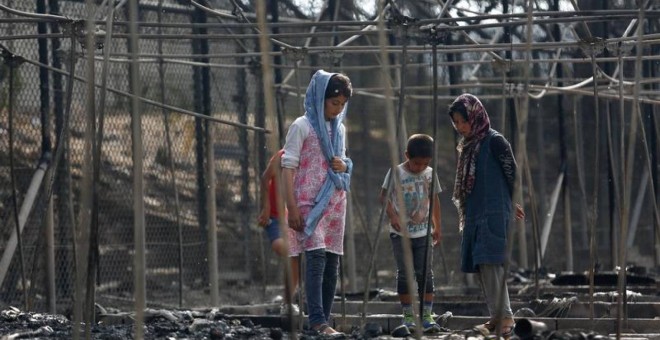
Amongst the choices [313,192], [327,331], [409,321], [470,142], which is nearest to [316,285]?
[327,331]

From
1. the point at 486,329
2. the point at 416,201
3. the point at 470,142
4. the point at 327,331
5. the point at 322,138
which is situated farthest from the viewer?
the point at 416,201

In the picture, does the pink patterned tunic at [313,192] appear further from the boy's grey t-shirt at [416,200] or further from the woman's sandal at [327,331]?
the boy's grey t-shirt at [416,200]

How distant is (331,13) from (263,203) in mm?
5818

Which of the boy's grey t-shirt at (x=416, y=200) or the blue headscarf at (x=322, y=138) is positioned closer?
the blue headscarf at (x=322, y=138)

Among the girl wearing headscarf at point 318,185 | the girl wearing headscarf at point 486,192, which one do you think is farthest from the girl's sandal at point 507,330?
the girl wearing headscarf at point 318,185

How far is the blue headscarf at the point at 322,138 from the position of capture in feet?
26.7

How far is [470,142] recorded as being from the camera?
805cm

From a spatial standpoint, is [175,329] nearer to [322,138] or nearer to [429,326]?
[322,138]

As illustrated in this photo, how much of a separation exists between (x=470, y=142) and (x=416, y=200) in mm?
894

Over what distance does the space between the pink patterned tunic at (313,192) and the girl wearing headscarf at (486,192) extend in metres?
0.71

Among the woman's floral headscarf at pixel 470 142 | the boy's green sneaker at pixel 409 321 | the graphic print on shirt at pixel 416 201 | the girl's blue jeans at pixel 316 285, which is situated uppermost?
the woman's floral headscarf at pixel 470 142

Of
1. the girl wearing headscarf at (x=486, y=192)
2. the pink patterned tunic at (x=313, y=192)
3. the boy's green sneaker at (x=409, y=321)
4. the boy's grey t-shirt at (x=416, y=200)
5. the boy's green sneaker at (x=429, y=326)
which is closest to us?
the girl wearing headscarf at (x=486, y=192)

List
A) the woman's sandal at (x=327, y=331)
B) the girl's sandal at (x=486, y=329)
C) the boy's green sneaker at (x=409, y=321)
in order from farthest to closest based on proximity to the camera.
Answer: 1. the boy's green sneaker at (x=409, y=321)
2. the woman's sandal at (x=327, y=331)
3. the girl's sandal at (x=486, y=329)

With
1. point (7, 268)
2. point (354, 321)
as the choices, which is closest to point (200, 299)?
point (7, 268)
